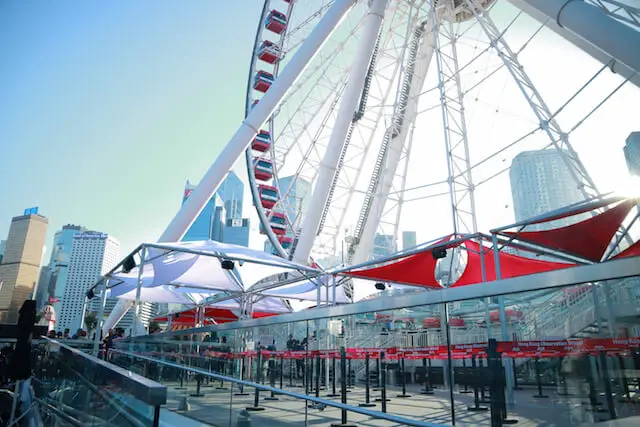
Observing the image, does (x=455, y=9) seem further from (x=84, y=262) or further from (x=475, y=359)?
(x=84, y=262)

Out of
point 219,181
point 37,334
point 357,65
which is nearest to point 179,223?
point 219,181

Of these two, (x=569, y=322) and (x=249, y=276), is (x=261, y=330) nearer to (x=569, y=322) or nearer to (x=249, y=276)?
(x=569, y=322)

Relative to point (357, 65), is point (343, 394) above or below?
below

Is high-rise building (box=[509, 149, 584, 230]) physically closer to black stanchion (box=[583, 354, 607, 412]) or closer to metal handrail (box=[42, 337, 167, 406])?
black stanchion (box=[583, 354, 607, 412])

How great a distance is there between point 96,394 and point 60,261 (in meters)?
120

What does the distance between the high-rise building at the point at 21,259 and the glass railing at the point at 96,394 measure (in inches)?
4469

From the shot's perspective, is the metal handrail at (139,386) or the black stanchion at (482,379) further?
the black stanchion at (482,379)

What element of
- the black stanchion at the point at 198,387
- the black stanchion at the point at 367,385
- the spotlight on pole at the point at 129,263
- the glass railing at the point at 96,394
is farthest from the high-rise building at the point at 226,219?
the black stanchion at the point at 198,387

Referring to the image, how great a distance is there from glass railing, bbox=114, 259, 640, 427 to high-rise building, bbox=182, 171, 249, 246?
128639 mm

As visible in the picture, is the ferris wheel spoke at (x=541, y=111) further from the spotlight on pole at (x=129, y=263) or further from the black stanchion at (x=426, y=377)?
A: the spotlight on pole at (x=129, y=263)

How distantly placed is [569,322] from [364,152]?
1818cm

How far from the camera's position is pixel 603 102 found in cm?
1053

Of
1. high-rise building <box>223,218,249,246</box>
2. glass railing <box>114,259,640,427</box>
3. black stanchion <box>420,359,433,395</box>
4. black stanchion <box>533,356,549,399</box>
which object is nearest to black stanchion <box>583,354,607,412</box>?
glass railing <box>114,259,640,427</box>

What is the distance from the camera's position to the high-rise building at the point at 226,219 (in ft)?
435
